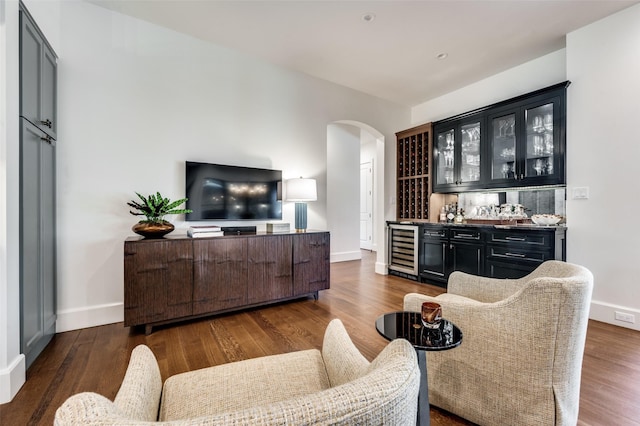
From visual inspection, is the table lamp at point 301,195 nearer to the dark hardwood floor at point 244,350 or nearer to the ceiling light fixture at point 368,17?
the dark hardwood floor at point 244,350

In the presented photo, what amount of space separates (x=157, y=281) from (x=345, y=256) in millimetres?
3923

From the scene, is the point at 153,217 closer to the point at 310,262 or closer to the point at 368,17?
the point at 310,262

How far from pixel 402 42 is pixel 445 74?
1.13 metres

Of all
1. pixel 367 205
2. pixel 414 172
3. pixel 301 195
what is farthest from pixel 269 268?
pixel 367 205

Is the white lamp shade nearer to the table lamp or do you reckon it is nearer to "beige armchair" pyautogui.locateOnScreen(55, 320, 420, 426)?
the table lamp

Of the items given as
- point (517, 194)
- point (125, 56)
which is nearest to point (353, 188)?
point (517, 194)

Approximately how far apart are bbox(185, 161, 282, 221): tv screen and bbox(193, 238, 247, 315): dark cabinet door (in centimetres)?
52

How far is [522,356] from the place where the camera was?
4.05ft

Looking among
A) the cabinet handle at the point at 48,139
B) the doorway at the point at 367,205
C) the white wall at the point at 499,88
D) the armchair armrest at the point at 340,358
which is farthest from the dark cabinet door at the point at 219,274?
the doorway at the point at 367,205

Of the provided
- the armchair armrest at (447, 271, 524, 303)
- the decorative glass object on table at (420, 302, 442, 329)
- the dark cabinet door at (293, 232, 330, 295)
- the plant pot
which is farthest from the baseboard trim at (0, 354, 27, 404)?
the armchair armrest at (447, 271, 524, 303)

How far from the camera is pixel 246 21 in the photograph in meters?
2.85

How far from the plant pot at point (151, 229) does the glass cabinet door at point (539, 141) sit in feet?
13.0

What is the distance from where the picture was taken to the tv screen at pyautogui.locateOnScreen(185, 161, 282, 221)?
3029 millimetres

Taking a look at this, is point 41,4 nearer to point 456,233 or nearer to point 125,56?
Answer: point 125,56
